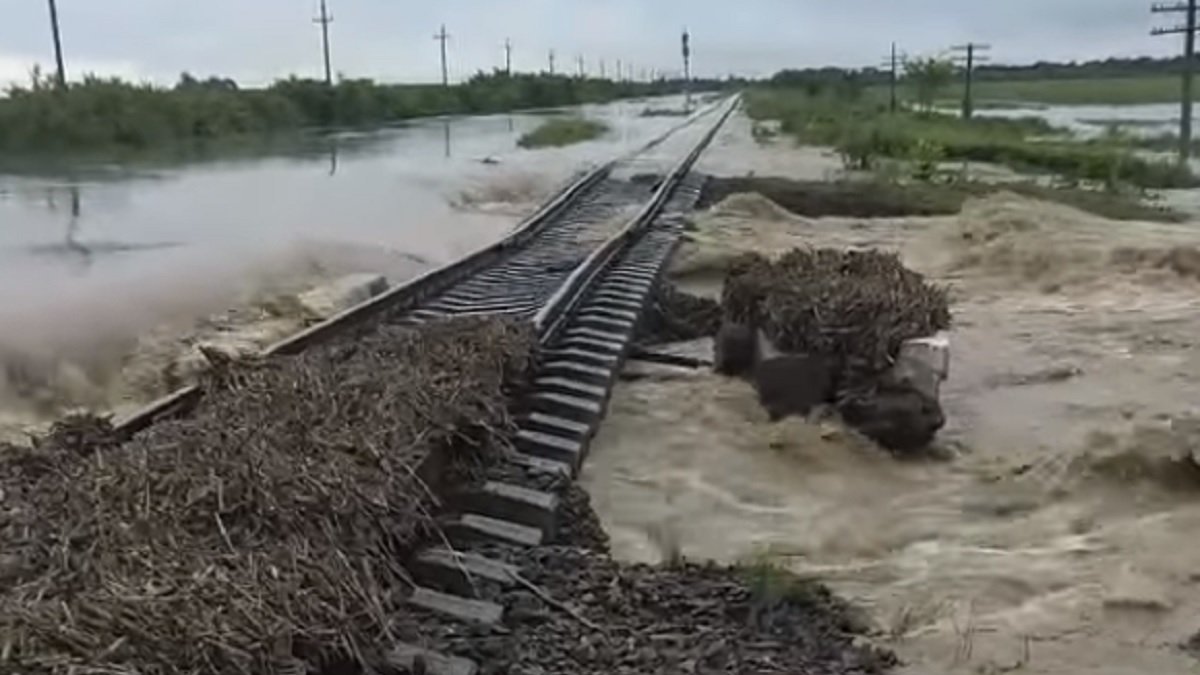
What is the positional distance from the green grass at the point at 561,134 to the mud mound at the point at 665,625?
3799cm

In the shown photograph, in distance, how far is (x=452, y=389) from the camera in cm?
594

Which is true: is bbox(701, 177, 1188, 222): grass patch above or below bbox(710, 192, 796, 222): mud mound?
below

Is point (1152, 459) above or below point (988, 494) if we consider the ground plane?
above

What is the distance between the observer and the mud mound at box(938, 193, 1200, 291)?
48.5 ft

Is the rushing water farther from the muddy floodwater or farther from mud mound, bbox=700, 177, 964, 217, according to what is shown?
the muddy floodwater

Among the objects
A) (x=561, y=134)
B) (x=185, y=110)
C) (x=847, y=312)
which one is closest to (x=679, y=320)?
(x=847, y=312)

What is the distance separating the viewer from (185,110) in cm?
5153

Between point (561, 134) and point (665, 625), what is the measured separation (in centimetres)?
4495

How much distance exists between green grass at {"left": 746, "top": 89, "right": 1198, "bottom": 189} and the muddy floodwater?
1953 cm

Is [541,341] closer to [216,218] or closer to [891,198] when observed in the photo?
[216,218]

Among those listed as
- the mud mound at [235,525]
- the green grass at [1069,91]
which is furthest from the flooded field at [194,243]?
the green grass at [1069,91]

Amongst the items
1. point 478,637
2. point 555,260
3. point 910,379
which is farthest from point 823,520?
point 555,260

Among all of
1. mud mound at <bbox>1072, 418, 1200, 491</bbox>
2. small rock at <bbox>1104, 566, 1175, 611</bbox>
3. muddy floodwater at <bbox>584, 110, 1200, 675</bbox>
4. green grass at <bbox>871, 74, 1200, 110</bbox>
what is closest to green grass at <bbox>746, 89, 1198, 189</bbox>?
muddy floodwater at <bbox>584, 110, 1200, 675</bbox>

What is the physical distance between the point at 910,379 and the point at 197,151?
37469 millimetres
